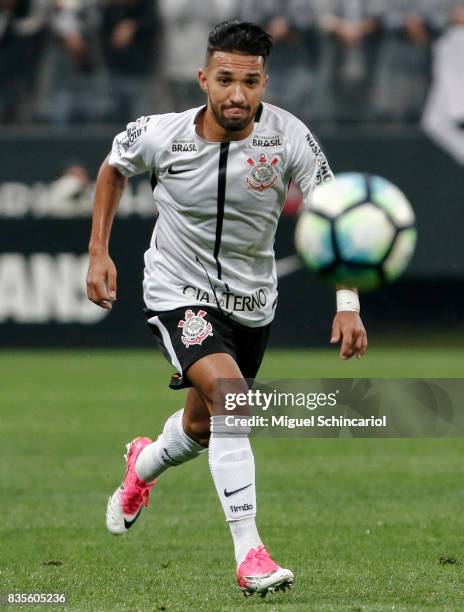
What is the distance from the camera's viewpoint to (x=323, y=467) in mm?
Answer: 9203

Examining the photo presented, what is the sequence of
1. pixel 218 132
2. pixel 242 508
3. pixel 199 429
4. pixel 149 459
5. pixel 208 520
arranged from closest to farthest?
pixel 242 508
pixel 218 132
pixel 199 429
pixel 149 459
pixel 208 520

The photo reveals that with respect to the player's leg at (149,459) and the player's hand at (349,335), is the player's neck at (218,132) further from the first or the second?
the player's leg at (149,459)

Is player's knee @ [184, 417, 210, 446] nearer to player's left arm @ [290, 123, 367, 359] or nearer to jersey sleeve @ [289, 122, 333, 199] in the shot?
player's left arm @ [290, 123, 367, 359]

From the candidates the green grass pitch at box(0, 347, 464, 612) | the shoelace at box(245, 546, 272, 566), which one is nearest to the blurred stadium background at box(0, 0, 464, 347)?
the green grass pitch at box(0, 347, 464, 612)

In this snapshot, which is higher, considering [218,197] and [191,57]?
[218,197]

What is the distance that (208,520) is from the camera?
285 inches

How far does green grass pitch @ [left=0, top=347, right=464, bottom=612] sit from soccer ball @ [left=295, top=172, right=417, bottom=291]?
1248 millimetres

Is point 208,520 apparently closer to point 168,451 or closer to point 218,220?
point 168,451

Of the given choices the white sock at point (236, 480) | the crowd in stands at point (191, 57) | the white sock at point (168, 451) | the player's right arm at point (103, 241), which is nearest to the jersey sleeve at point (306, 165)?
the player's right arm at point (103, 241)

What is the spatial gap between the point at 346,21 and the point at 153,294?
12599mm

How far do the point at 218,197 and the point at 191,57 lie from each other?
1233 cm

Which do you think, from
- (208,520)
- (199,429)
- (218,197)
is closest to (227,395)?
(199,429)

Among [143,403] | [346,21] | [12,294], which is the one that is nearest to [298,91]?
[346,21]

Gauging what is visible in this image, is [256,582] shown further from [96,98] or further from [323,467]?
[96,98]
